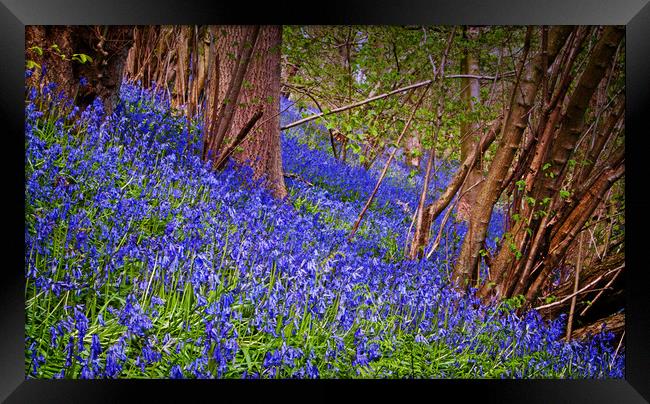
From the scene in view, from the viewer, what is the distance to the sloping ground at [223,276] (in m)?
2.69

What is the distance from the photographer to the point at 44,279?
2.79 metres

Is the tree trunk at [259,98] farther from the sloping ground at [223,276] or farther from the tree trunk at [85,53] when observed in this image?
the tree trunk at [85,53]

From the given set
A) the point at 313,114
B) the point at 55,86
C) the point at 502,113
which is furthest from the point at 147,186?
the point at 502,113

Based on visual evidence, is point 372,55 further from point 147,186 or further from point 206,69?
point 147,186

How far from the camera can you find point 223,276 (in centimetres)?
280

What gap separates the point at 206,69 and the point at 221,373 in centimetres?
169

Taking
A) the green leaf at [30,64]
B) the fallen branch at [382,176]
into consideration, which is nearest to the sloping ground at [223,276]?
the fallen branch at [382,176]

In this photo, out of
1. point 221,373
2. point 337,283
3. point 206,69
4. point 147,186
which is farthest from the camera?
point 206,69

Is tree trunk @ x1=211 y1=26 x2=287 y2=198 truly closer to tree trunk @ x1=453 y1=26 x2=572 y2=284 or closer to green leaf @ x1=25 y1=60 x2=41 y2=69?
green leaf @ x1=25 y1=60 x2=41 y2=69

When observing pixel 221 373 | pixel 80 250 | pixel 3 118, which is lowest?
pixel 221 373

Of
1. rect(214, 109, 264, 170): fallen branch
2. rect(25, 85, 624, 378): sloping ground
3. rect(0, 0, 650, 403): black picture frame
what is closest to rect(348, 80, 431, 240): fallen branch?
rect(25, 85, 624, 378): sloping ground

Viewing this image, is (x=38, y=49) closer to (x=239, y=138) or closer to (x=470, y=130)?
(x=239, y=138)
